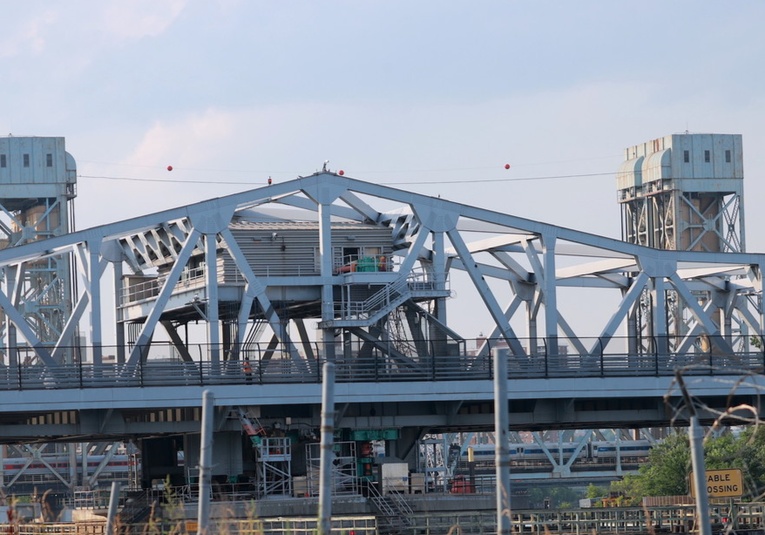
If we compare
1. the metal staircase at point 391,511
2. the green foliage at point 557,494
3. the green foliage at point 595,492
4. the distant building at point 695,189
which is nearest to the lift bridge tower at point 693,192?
the distant building at point 695,189

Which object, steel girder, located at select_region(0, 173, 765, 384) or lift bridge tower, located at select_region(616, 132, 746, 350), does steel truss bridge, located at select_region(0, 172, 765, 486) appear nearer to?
steel girder, located at select_region(0, 173, 765, 384)

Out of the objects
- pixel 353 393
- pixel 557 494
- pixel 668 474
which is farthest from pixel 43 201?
pixel 557 494

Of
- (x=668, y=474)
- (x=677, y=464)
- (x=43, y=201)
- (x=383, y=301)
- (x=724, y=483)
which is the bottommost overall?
(x=668, y=474)

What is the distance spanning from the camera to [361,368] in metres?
55.9

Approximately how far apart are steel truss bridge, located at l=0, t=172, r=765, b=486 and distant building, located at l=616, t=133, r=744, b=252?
4246cm

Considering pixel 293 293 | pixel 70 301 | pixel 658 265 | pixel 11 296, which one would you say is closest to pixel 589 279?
pixel 658 265

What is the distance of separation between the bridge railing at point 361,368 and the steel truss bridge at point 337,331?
102 millimetres

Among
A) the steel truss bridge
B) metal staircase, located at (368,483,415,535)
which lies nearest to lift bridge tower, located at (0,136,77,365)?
the steel truss bridge

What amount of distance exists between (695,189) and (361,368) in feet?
195

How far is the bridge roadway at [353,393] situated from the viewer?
52438mm

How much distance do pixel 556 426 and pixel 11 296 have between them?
2403cm

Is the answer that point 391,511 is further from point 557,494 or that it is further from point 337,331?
point 557,494

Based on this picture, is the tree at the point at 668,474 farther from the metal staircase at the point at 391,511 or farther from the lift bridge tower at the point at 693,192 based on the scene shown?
the metal staircase at the point at 391,511

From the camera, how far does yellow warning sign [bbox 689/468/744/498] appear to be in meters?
57.8
